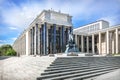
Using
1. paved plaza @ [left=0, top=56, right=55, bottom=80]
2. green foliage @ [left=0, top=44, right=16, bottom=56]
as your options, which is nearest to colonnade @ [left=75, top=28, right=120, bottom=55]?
green foliage @ [left=0, top=44, right=16, bottom=56]

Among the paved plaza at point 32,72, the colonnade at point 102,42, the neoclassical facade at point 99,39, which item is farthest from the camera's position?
the neoclassical facade at point 99,39

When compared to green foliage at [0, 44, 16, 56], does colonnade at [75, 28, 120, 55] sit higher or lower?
higher

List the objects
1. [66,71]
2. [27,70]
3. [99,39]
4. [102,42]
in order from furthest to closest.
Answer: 1. [102,42]
2. [99,39]
3. [27,70]
4. [66,71]

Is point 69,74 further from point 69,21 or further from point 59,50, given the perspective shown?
point 69,21

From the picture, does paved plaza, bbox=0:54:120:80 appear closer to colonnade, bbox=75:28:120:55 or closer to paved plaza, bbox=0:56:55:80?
paved plaza, bbox=0:56:55:80

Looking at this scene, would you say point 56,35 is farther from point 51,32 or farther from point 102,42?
point 102,42

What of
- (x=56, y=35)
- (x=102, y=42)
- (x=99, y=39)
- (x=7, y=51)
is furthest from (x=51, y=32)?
(x=7, y=51)

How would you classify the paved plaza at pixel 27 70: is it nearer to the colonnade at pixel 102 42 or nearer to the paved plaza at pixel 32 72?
the paved plaza at pixel 32 72

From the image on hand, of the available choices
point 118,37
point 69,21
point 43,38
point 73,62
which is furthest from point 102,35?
point 73,62

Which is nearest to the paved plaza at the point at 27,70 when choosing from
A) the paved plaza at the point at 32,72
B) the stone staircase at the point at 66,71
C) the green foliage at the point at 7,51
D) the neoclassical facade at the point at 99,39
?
the paved plaza at the point at 32,72

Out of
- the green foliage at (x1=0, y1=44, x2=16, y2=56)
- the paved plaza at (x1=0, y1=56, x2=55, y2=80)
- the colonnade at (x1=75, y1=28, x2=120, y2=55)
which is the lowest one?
the green foliage at (x1=0, y1=44, x2=16, y2=56)

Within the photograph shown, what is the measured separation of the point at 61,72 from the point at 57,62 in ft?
5.40

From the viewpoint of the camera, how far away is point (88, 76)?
10.5 metres

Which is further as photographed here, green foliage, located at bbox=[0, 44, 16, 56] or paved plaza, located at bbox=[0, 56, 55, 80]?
green foliage, located at bbox=[0, 44, 16, 56]
